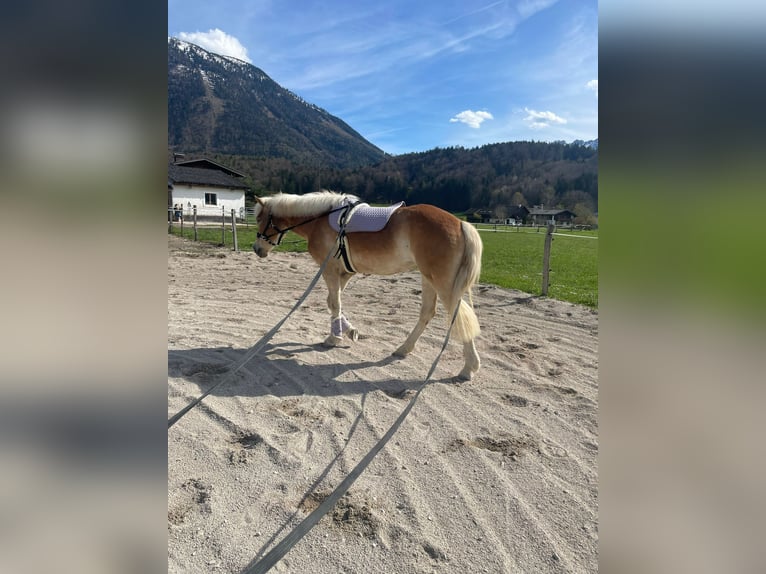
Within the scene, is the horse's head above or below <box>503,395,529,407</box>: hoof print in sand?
above

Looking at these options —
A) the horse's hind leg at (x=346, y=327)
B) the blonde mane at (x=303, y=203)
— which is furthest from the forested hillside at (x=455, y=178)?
the horse's hind leg at (x=346, y=327)

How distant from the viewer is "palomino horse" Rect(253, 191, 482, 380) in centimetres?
407

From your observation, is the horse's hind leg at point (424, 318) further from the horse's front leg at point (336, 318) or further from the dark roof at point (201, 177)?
the dark roof at point (201, 177)

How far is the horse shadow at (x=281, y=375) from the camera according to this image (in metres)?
3.75

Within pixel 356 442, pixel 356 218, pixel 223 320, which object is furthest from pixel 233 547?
pixel 223 320

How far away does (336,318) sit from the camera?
4980 millimetres

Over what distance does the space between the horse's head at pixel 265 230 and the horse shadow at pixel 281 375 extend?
1.69 meters
